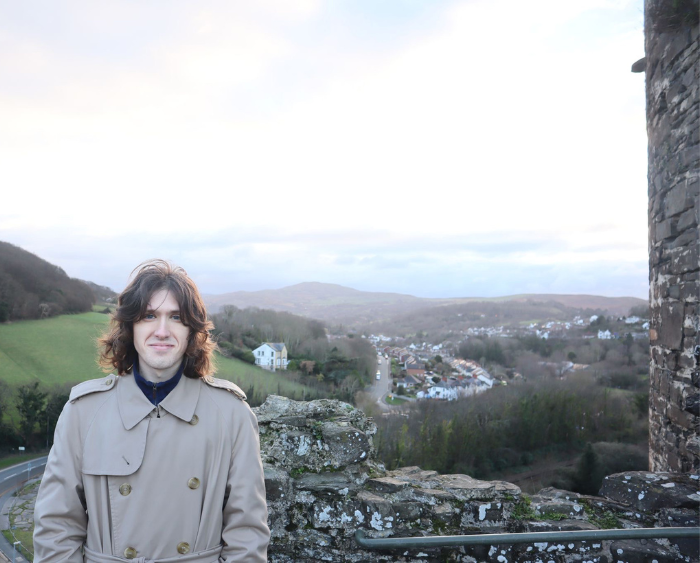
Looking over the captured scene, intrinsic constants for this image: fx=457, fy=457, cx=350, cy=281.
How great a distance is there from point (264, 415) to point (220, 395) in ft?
3.89

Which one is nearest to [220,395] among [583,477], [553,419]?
[583,477]

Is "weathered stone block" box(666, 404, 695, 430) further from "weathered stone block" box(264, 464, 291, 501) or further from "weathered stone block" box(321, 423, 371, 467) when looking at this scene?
"weathered stone block" box(264, 464, 291, 501)

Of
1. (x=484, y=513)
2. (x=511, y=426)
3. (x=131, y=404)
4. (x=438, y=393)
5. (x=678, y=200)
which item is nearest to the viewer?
(x=131, y=404)

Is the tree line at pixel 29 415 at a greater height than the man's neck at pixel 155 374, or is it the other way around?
the man's neck at pixel 155 374

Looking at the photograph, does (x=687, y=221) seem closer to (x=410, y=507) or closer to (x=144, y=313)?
(x=410, y=507)

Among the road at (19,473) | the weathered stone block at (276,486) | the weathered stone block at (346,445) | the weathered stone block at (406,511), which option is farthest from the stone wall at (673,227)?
the road at (19,473)

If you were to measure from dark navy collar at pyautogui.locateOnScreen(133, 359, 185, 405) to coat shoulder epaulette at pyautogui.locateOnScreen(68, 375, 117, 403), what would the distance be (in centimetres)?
10

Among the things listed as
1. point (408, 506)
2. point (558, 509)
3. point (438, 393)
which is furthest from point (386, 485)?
point (438, 393)

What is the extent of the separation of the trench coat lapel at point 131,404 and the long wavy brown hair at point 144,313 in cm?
17

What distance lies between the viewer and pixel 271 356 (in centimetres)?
1009

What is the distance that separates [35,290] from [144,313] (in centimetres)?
911

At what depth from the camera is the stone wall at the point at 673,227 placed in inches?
144

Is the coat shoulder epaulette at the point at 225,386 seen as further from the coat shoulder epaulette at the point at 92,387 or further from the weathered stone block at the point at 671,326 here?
the weathered stone block at the point at 671,326

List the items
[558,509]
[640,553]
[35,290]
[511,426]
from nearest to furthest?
[640,553], [558,509], [35,290], [511,426]
